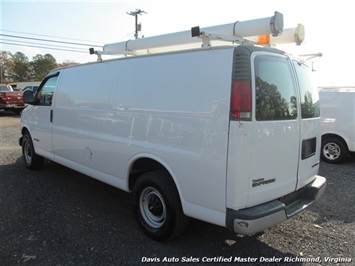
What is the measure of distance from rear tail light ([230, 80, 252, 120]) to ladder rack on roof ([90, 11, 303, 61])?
612 mm

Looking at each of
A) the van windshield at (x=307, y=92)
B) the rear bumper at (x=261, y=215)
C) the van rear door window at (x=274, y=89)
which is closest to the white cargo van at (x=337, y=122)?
the van windshield at (x=307, y=92)

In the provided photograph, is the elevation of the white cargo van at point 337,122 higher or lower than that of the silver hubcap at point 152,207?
higher

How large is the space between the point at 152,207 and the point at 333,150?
5.73 metres

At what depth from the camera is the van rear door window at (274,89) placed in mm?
2805

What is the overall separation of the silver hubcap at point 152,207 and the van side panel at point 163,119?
37 cm

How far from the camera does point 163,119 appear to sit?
128 inches

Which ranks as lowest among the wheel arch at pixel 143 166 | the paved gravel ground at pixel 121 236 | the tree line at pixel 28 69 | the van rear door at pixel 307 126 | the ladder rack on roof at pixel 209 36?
the paved gravel ground at pixel 121 236

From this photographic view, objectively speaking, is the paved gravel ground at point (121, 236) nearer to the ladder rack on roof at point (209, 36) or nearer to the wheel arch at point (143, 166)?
the wheel arch at point (143, 166)

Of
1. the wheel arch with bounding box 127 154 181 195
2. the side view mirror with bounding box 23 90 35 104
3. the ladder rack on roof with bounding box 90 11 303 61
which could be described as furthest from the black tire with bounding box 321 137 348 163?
the side view mirror with bounding box 23 90 35 104

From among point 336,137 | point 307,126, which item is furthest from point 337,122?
point 307,126

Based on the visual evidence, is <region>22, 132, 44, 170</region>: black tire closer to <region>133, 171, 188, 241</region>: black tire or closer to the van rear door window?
<region>133, 171, 188, 241</region>: black tire

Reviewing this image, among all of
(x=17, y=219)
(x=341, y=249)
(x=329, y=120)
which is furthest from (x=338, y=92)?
(x=17, y=219)

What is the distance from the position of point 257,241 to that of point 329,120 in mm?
5157

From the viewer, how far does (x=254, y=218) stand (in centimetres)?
267
